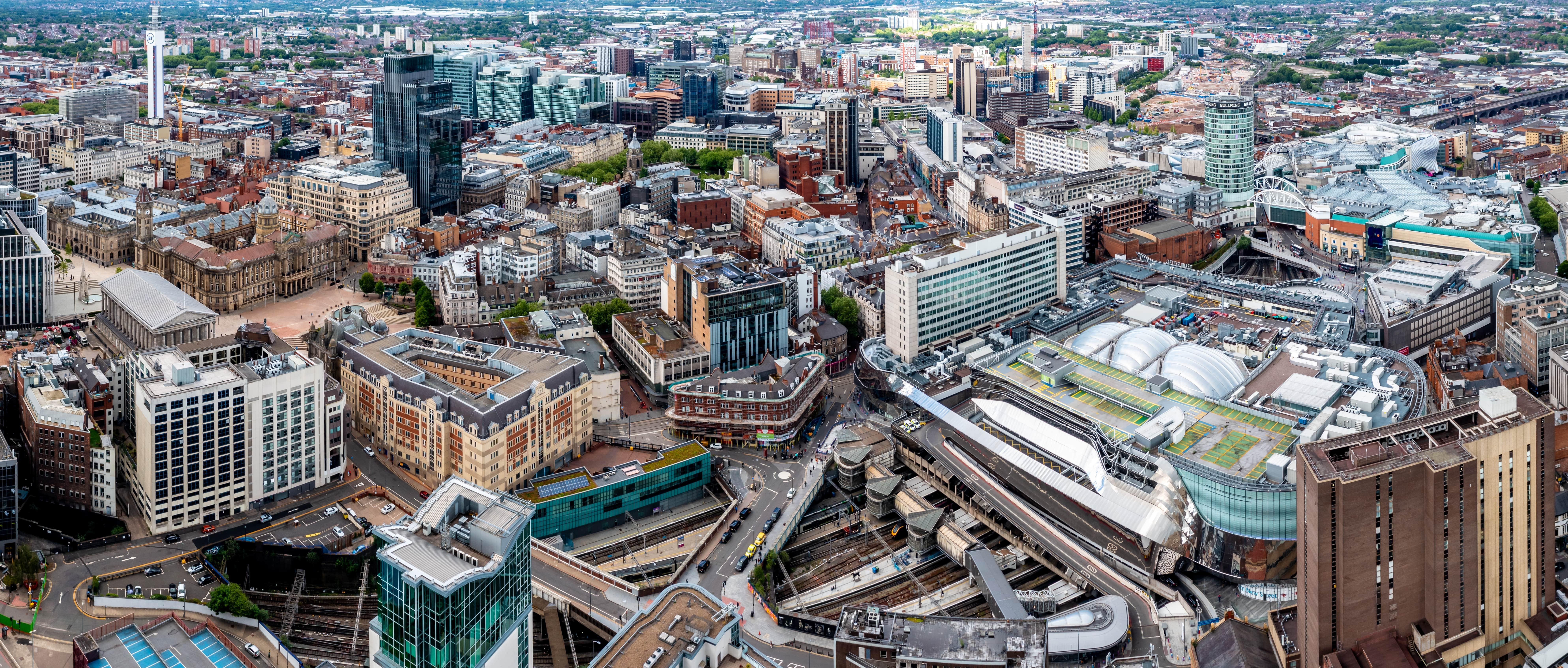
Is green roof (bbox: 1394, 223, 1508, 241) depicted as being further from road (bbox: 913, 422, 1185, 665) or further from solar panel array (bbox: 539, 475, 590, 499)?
solar panel array (bbox: 539, 475, 590, 499)

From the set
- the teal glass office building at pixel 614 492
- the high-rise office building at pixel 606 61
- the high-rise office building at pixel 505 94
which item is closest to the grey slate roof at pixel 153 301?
the teal glass office building at pixel 614 492

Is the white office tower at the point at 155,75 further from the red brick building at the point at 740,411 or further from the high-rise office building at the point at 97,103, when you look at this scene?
the red brick building at the point at 740,411

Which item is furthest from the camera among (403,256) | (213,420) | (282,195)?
(282,195)

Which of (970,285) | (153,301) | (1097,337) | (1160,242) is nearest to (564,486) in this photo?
(970,285)

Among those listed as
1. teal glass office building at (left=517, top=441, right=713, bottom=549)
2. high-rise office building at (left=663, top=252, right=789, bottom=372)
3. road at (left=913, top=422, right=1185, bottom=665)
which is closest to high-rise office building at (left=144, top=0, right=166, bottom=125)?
high-rise office building at (left=663, top=252, right=789, bottom=372)

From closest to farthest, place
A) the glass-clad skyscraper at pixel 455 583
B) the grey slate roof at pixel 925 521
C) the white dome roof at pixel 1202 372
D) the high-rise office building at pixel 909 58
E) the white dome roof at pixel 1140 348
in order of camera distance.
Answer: the glass-clad skyscraper at pixel 455 583
the grey slate roof at pixel 925 521
the white dome roof at pixel 1202 372
the white dome roof at pixel 1140 348
the high-rise office building at pixel 909 58

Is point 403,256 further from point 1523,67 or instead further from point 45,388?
point 1523,67

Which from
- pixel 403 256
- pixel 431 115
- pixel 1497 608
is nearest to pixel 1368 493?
pixel 1497 608
